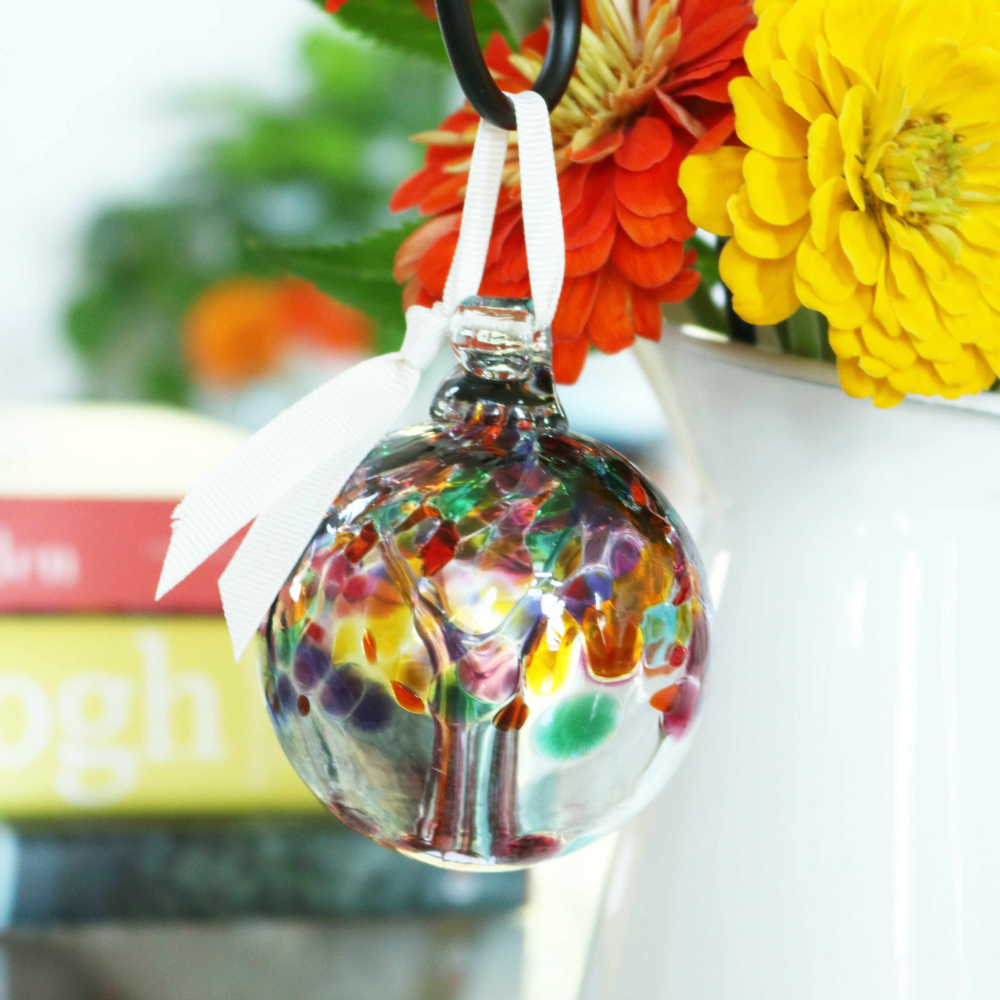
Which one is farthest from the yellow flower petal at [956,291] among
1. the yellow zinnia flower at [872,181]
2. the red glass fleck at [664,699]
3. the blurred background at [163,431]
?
the blurred background at [163,431]

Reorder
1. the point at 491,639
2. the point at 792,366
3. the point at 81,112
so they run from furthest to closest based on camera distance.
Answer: the point at 81,112 < the point at 792,366 < the point at 491,639

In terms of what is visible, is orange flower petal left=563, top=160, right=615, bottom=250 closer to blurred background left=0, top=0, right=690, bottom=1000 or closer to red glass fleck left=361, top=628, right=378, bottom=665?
red glass fleck left=361, top=628, right=378, bottom=665

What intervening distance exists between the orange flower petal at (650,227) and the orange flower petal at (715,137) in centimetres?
1

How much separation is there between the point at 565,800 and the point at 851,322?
12 centimetres

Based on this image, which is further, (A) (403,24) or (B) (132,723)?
(B) (132,723)

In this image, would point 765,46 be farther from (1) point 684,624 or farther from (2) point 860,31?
(1) point 684,624

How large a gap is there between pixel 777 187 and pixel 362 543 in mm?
122

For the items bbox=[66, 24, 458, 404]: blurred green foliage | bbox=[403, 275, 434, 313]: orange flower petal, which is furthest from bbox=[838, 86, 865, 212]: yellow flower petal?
bbox=[66, 24, 458, 404]: blurred green foliage

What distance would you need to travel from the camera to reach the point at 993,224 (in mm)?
237

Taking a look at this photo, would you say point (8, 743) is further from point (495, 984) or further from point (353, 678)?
point (353, 678)

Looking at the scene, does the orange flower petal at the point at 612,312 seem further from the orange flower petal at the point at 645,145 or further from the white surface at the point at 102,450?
the white surface at the point at 102,450

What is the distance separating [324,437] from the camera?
0.70 feet

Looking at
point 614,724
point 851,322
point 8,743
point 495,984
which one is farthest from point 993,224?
point 8,743

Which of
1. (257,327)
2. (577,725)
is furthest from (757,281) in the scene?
(257,327)
